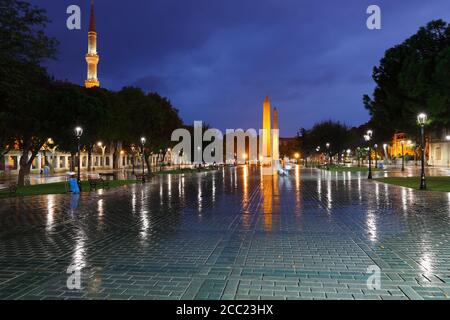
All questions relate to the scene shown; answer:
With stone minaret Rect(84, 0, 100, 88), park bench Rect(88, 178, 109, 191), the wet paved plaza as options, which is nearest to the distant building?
park bench Rect(88, 178, 109, 191)

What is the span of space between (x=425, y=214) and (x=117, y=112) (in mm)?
45771

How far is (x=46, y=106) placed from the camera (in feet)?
91.6

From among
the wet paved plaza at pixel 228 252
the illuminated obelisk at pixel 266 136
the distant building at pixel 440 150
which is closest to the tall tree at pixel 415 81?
the wet paved plaza at pixel 228 252

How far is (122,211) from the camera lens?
Answer: 1450cm

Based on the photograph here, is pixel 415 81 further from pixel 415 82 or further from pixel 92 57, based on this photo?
pixel 92 57

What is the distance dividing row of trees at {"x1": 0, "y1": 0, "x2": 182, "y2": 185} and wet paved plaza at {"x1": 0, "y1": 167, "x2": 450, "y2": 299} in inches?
253

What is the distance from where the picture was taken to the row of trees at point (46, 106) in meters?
15.5

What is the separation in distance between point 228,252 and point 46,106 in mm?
24486

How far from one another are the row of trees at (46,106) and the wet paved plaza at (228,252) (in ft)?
21.1

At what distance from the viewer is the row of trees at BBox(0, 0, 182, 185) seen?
15547 millimetres

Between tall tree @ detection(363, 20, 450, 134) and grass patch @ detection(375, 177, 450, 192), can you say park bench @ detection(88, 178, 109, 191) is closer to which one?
grass patch @ detection(375, 177, 450, 192)

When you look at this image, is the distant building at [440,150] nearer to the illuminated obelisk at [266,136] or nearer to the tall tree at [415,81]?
the illuminated obelisk at [266,136]
